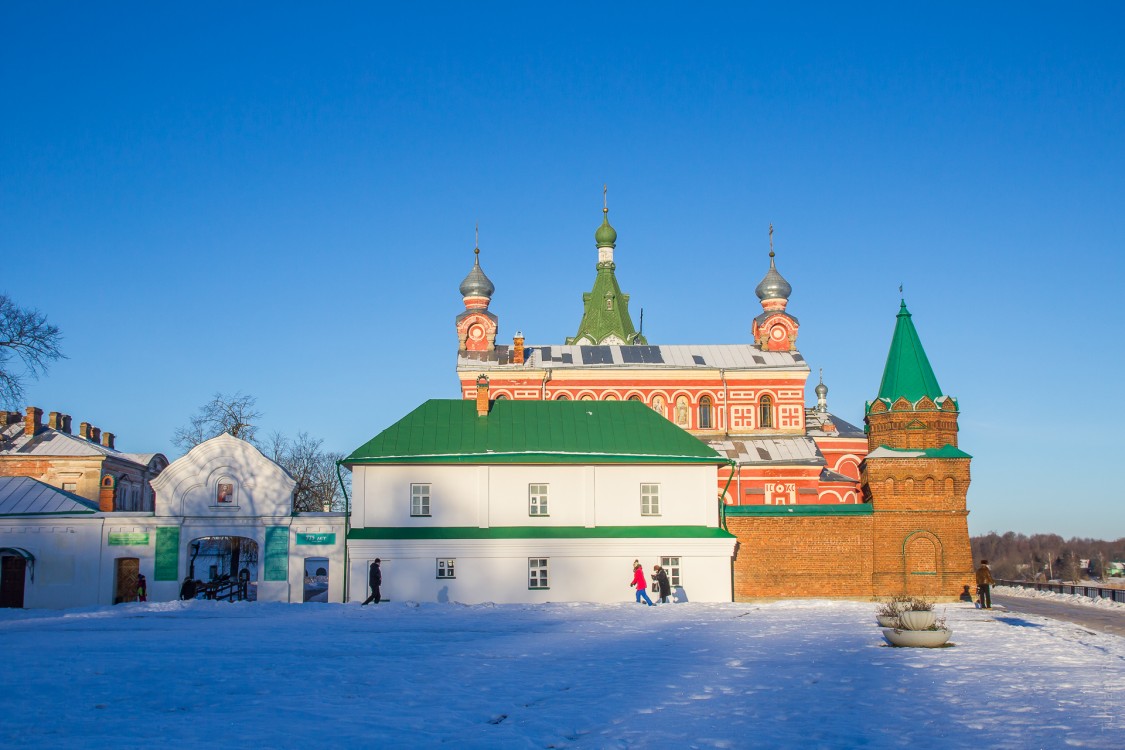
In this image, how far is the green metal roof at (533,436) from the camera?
30047 millimetres

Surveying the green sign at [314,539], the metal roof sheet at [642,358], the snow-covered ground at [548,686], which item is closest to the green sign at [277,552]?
the green sign at [314,539]

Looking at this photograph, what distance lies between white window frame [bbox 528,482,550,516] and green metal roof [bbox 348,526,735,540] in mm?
479

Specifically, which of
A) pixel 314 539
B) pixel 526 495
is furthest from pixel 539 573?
pixel 314 539

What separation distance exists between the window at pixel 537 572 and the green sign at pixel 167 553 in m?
9.65

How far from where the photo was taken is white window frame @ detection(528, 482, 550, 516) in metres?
29.9

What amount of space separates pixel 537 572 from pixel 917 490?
11.2 m

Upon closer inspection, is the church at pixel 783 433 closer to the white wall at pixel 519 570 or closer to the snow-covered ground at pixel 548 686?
the white wall at pixel 519 570

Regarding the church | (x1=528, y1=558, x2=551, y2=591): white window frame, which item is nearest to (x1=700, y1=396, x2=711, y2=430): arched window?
the church

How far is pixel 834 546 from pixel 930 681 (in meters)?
17.3

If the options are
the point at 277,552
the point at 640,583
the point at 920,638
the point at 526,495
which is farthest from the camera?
the point at 526,495

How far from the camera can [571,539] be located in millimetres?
29359

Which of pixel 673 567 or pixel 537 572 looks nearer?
pixel 537 572

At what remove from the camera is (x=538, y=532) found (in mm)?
29375

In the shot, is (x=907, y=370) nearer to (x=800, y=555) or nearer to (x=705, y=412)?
(x=800, y=555)
